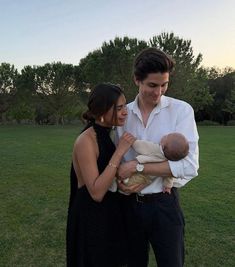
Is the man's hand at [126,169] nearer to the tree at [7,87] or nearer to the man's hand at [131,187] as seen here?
the man's hand at [131,187]

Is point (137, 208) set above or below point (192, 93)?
below

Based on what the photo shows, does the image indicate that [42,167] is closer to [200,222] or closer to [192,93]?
[200,222]

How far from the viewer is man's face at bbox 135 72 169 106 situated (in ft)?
7.21

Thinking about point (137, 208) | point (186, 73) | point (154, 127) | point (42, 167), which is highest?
point (186, 73)

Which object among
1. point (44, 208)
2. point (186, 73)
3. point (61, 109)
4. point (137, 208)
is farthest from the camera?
point (61, 109)

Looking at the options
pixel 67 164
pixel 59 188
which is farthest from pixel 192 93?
pixel 59 188

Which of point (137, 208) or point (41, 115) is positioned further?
point (41, 115)

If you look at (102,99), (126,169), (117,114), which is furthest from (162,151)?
(102,99)

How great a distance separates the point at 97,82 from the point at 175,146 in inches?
1521

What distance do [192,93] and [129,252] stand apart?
1519 inches

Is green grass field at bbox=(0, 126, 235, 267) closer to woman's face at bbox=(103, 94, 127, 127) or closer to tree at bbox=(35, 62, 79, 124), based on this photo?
woman's face at bbox=(103, 94, 127, 127)

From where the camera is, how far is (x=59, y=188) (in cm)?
811

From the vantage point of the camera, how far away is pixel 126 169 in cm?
229

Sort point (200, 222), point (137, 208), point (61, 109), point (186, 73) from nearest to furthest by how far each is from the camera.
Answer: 1. point (137, 208)
2. point (200, 222)
3. point (186, 73)
4. point (61, 109)
